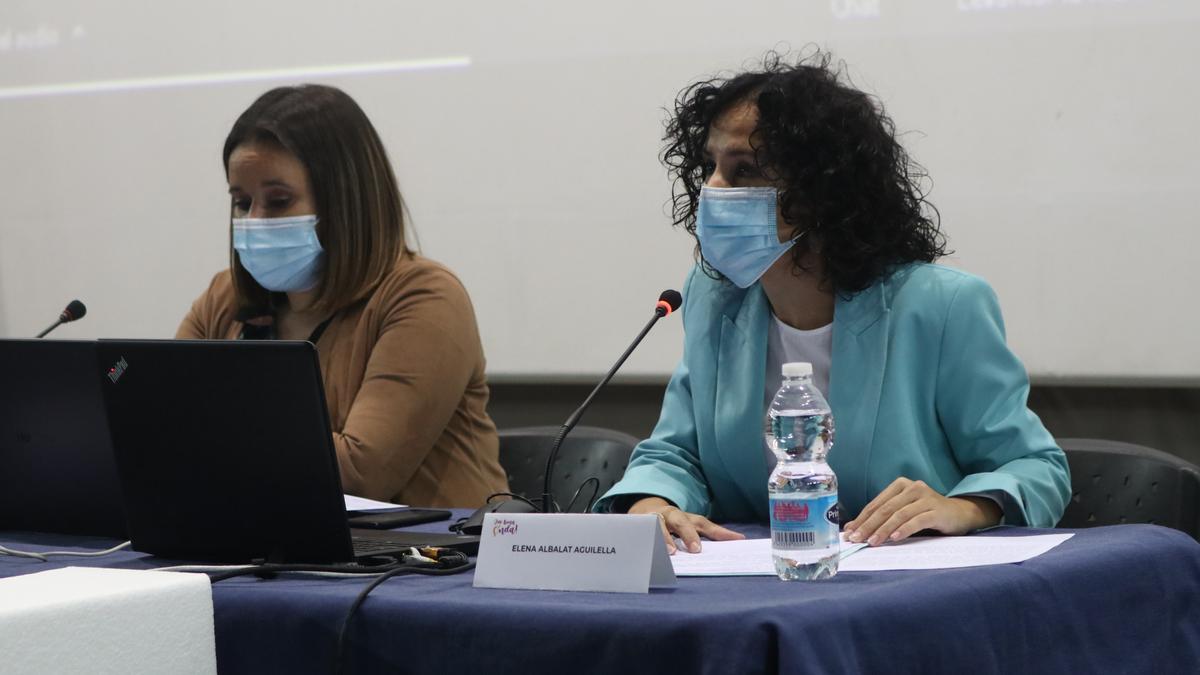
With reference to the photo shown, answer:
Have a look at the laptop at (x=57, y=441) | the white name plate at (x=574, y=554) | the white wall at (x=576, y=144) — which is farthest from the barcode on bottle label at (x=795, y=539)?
the white wall at (x=576, y=144)

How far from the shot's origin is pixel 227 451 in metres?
1.43

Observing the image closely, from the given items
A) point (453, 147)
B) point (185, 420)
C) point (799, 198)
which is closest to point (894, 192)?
point (799, 198)

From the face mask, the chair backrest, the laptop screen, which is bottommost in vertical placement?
the chair backrest

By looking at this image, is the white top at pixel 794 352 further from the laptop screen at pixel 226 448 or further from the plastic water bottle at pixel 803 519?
the laptop screen at pixel 226 448

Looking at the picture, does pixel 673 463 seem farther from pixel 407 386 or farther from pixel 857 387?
pixel 407 386

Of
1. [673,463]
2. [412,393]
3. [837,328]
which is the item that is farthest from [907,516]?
[412,393]

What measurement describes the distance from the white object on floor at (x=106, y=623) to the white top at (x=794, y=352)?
80 cm

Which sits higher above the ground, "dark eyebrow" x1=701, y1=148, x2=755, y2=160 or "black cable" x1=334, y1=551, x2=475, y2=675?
"dark eyebrow" x1=701, y1=148, x2=755, y2=160

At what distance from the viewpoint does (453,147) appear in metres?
3.17

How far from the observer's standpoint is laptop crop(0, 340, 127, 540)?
172 centimetres

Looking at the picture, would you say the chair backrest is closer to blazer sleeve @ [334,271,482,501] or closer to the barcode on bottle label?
blazer sleeve @ [334,271,482,501]

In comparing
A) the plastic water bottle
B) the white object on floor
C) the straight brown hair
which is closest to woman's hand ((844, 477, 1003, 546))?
the plastic water bottle

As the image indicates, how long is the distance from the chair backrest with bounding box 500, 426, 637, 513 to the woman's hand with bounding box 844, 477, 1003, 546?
82 cm

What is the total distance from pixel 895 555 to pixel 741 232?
0.57 metres
